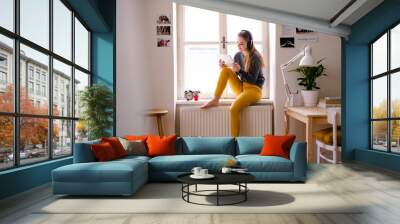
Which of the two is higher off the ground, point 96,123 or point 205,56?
point 205,56

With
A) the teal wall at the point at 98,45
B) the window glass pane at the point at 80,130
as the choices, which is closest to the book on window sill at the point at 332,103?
the teal wall at the point at 98,45

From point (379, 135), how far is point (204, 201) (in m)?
4.58

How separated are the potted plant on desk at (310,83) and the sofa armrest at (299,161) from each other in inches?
136

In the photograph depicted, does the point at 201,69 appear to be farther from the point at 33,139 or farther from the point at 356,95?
the point at 33,139

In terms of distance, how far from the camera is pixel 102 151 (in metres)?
5.52

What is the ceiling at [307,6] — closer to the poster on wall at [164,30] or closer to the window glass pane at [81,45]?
the poster on wall at [164,30]

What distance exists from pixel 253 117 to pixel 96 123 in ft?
12.5

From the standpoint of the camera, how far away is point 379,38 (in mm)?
7812

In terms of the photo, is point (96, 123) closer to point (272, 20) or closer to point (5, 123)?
point (5, 123)

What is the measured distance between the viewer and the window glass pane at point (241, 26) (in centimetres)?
992

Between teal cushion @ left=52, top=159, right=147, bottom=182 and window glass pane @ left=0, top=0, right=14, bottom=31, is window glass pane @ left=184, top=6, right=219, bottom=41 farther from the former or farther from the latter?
teal cushion @ left=52, top=159, right=147, bottom=182

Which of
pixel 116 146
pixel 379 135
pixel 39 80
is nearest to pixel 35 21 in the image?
pixel 39 80

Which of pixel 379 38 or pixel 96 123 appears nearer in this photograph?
pixel 96 123

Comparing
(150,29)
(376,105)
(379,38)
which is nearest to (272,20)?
(379,38)
